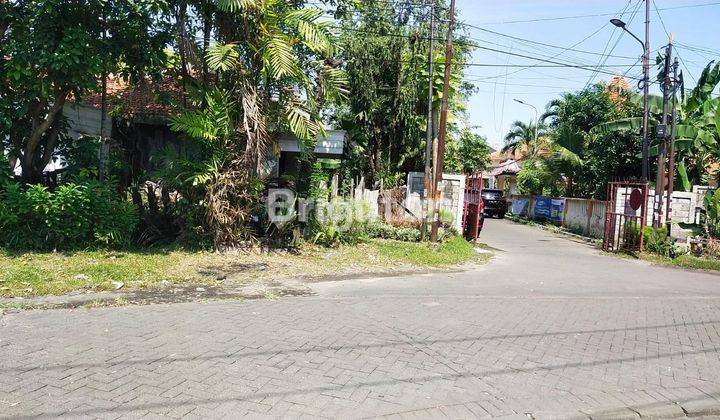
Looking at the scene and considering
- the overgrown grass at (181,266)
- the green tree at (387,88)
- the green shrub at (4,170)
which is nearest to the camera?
the overgrown grass at (181,266)

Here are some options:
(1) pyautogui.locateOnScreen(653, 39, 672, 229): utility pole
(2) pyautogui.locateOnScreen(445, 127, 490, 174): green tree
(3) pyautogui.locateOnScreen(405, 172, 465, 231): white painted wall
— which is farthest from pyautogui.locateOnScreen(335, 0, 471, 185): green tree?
(1) pyautogui.locateOnScreen(653, 39, 672, 229): utility pole

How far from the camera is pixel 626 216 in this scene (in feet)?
57.6

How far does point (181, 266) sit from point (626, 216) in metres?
14.0

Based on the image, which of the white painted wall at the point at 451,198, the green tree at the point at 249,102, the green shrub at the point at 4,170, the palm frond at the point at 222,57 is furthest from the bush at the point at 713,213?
the green shrub at the point at 4,170

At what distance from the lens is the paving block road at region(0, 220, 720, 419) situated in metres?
4.51

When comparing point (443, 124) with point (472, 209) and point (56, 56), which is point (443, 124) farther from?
point (56, 56)

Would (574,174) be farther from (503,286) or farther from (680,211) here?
(503,286)

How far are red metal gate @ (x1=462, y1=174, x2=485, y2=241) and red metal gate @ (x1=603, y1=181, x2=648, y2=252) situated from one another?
14.4 ft

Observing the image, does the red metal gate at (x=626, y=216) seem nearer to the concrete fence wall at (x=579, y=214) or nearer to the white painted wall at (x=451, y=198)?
the concrete fence wall at (x=579, y=214)

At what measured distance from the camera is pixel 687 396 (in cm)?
511

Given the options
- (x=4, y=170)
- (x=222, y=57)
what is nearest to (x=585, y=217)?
(x=222, y=57)

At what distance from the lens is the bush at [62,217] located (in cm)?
1000

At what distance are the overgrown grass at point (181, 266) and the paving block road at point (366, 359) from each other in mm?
1535

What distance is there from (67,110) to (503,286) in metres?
11.4
